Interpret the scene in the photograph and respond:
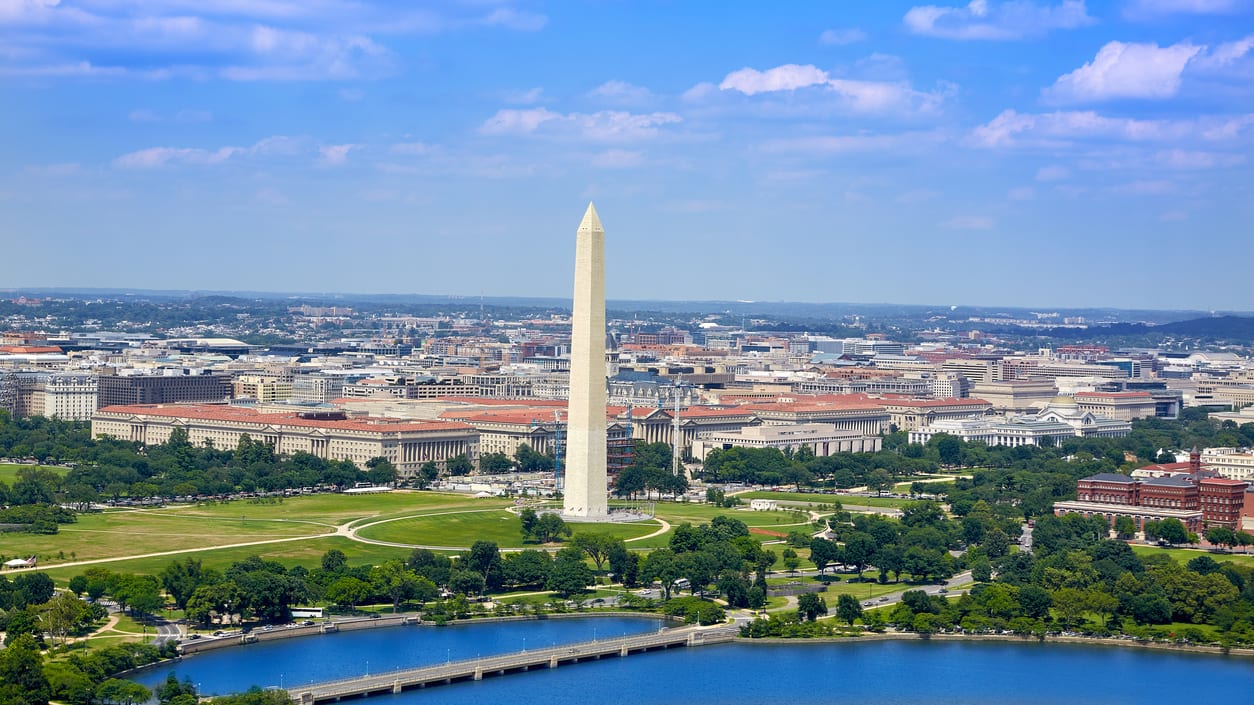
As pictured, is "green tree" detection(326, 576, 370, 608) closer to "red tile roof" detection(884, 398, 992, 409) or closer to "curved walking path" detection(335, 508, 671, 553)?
"curved walking path" detection(335, 508, 671, 553)

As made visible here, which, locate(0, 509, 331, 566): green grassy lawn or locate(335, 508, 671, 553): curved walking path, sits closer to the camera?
locate(0, 509, 331, 566): green grassy lawn

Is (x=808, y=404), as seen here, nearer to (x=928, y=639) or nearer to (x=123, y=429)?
(x=123, y=429)

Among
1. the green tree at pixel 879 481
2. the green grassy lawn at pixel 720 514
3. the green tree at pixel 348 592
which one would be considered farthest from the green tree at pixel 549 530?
the green tree at pixel 879 481

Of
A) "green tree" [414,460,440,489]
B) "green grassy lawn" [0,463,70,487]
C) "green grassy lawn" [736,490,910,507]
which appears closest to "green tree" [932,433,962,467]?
"green grassy lawn" [736,490,910,507]

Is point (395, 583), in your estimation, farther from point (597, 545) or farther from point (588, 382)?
point (588, 382)

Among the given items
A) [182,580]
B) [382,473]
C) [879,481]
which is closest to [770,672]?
[182,580]

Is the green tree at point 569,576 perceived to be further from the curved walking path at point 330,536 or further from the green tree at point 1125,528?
the green tree at point 1125,528
